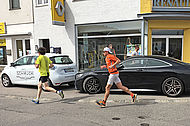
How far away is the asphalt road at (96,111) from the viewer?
433cm

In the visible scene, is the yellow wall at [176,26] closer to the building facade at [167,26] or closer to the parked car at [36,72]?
the building facade at [167,26]

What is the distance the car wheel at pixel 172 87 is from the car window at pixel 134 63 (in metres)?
0.99

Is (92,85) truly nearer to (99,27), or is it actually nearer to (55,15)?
(99,27)

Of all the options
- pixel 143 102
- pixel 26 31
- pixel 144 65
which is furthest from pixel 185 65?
pixel 26 31

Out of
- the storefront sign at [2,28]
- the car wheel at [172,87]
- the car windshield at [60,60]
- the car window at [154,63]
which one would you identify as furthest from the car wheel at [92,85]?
the storefront sign at [2,28]

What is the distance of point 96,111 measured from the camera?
202 inches

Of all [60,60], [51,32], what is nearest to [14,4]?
[51,32]

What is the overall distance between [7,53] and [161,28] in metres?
11.7

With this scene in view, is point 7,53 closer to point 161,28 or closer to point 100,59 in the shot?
point 100,59

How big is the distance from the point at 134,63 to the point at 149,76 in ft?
2.38

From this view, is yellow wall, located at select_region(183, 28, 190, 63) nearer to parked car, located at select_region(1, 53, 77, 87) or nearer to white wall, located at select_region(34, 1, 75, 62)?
parked car, located at select_region(1, 53, 77, 87)

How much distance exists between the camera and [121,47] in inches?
454

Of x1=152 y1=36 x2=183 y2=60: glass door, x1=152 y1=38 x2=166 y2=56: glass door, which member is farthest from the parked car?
x1=152 y1=36 x2=183 y2=60: glass door

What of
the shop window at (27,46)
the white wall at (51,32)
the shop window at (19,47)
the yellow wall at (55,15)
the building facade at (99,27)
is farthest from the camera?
the shop window at (19,47)
